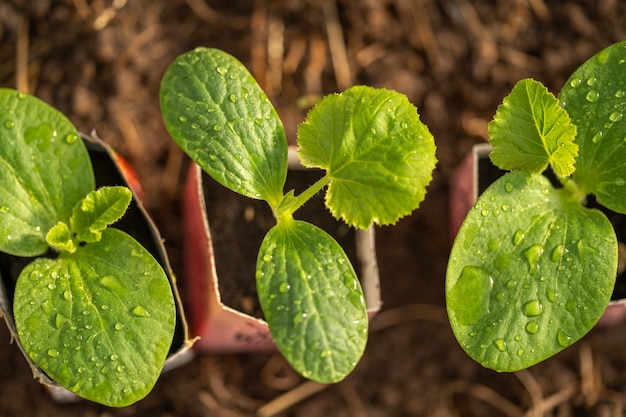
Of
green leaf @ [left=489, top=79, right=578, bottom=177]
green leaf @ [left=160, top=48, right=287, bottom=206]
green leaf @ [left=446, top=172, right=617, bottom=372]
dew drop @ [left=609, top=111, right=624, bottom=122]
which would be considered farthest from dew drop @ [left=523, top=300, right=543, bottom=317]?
green leaf @ [left=160, top=48, right=287, bottom=206]

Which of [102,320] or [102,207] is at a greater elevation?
[102,207]

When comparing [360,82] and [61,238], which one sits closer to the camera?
[61,238]

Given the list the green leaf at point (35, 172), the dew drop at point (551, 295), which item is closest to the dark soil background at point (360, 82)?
the green leaf at point (35, 172)

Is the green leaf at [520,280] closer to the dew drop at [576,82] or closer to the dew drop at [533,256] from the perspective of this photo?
the dew drop at [533,256]

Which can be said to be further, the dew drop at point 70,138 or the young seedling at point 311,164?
the dew drop at point 70,138

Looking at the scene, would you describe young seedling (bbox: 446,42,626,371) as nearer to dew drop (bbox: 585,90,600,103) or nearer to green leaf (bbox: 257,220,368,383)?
dew drop (bbox: 585,90,600,103)

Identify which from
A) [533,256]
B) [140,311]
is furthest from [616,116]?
[140,311]

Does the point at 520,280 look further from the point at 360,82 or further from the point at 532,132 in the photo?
the point at 360,82

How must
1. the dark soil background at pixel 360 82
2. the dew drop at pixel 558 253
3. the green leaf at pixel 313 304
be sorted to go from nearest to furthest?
the green leaf at pixel 313 304 < the dew drop at pixel 558 253 < the dark soil background at pixel 360 82
